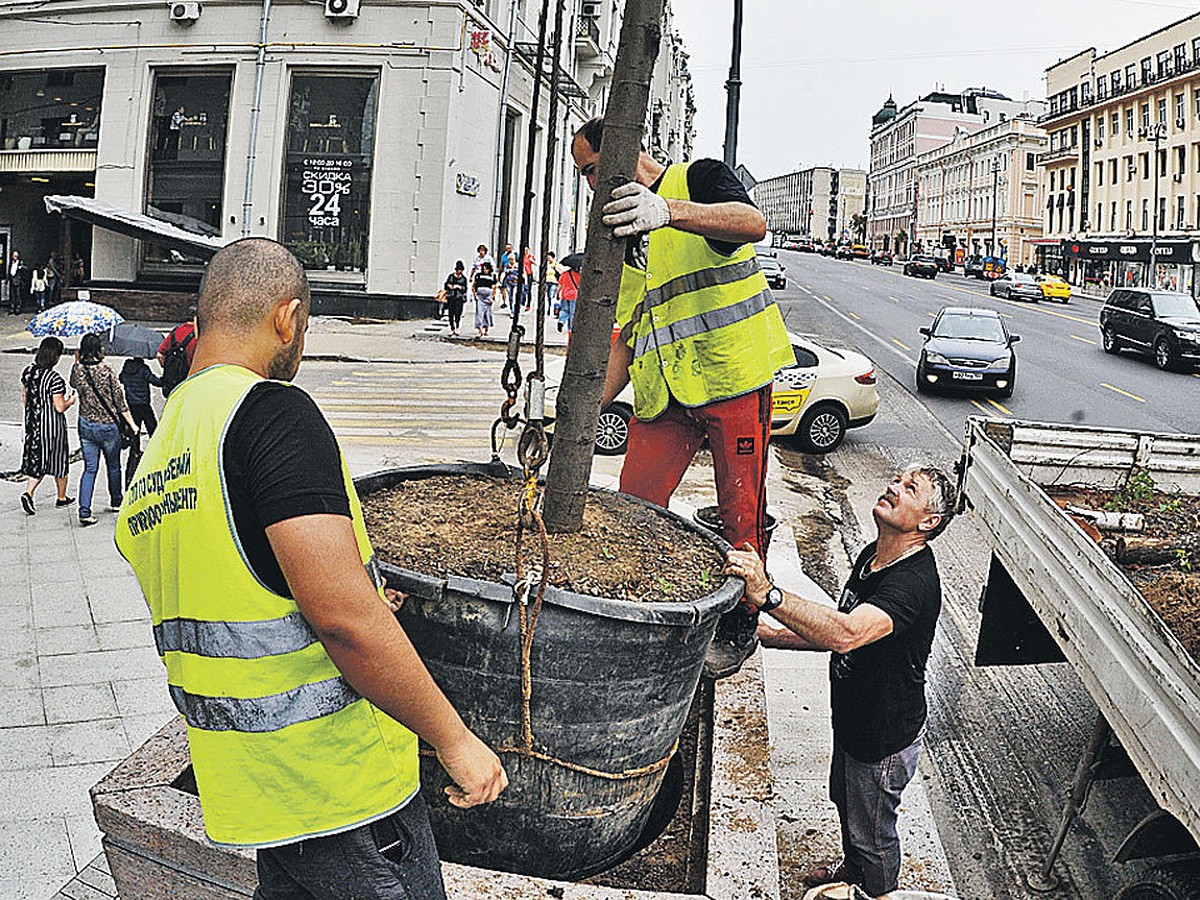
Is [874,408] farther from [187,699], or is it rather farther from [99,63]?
[99,63]

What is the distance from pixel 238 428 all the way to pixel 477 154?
2687 cm

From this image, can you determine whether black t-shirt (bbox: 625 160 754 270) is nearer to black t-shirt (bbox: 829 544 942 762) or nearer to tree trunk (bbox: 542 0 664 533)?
tree trunk (bbox: 542 0 664 533)

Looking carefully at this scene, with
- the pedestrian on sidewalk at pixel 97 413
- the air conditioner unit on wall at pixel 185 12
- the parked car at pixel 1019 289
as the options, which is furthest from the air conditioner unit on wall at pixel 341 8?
the parked car at pixel 1019 289

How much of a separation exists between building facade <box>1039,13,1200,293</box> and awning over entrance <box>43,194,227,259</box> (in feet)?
178

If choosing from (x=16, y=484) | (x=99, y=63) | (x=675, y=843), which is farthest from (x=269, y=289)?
(x=99, y=63)

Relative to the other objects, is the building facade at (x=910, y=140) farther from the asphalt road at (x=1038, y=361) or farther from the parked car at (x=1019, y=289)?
the asphalt road at (x=1038, y=361)

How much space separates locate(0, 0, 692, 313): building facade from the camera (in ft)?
82.7

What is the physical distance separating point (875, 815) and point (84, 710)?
3.59m

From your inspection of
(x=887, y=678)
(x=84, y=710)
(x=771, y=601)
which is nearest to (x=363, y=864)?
(x=771, y=601)

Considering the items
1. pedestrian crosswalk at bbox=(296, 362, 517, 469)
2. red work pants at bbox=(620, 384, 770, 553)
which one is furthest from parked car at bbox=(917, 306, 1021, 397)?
red work pants at bbox=(620, 384, 770, 553)

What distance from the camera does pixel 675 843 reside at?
11.2 feet

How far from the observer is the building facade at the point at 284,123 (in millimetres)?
25219

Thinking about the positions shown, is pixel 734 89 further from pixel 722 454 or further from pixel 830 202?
pixel 830 202

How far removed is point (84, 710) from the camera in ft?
16.5
